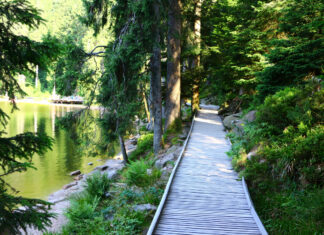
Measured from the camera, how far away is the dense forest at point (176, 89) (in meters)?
4.35

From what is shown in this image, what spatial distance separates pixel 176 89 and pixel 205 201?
789cm

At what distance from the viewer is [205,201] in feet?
17.9

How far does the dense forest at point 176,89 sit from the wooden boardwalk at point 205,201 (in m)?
0.39

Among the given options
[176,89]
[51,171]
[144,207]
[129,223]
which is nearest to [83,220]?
[144,207]

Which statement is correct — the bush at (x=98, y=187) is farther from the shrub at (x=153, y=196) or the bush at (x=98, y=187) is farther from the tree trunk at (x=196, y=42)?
the tree trunk at (x=196, y=42)

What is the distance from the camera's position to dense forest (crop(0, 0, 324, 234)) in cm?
435

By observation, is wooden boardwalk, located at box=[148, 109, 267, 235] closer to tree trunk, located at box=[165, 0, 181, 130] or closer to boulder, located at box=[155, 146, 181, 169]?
boulder, located at box=[155, 146, 181, 169]

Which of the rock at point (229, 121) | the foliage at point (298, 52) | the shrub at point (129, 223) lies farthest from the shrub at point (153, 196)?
the rock at point (229, 121)

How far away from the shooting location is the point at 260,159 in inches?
266

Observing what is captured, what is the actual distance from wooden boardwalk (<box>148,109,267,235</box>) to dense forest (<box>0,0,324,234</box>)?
15.4 inches

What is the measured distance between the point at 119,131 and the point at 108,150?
2.38 metres

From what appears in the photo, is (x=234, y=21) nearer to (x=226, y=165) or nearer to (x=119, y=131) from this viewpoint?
(x=119, y=131)

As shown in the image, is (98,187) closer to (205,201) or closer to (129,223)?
(129,223)

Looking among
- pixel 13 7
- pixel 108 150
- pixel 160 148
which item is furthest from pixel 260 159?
pixel 108 150
